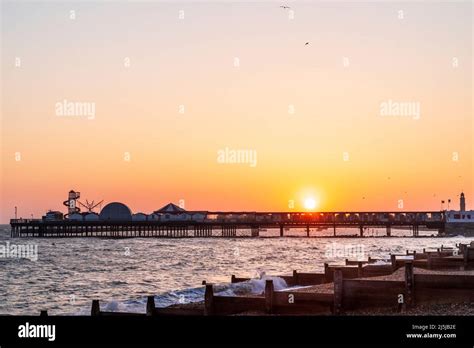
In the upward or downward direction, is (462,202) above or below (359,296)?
above

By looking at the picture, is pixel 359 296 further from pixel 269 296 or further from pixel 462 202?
pixel 462 202

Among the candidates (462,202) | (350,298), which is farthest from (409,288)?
(462,202)

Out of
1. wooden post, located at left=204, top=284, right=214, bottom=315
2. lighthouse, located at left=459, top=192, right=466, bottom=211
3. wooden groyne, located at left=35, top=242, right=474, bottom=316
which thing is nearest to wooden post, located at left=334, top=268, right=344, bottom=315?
wooden groyne, located at left=35, top=242, right=474, bottom=316

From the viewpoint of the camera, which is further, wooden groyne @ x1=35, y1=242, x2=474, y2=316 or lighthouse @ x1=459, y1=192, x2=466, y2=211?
lighthouse @ x1=459, y1=192, x2=466, y2=211

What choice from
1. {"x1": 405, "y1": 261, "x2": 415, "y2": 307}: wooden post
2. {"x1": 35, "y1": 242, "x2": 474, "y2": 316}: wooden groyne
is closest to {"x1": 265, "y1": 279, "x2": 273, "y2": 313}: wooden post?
{"x1": 35, "y1": 242, "x2": 474, "y2": 316}: wooden groyne

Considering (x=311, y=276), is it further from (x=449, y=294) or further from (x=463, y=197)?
(x=463, y=197)

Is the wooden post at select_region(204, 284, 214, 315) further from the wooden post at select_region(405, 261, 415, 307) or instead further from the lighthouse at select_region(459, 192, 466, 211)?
the lighthouse at select_region(459, 192, 466, 211)

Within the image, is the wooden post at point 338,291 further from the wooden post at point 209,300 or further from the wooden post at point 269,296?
the wooden post at point 209,300

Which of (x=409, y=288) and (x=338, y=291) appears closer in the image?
(x=409, y=288)

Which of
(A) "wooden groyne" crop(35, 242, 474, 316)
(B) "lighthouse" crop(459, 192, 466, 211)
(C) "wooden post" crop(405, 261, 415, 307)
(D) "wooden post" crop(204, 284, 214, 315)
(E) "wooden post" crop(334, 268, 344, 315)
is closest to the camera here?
(A) "wooden groyne" crop(35, 242, 474, 316)

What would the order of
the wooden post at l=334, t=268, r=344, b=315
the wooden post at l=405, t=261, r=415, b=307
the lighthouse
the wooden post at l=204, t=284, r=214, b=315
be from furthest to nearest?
the lighthouse
the wooden post at l=204, t=284, r=214, b=315
the wooden post at l=334, t=268, r=344, b=315
the wooden post at l=405, t=261, r=415, b=307

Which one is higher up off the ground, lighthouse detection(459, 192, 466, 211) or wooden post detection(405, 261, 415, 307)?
lighthouse detection(459, 192, 466, 211)

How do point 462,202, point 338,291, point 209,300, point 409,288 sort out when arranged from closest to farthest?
point 409,288
point 338,291
point 209,300
point 462,202

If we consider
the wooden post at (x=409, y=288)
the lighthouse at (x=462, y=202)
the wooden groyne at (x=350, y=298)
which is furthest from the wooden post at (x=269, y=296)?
the lighthouse at (x=462, y=202)
